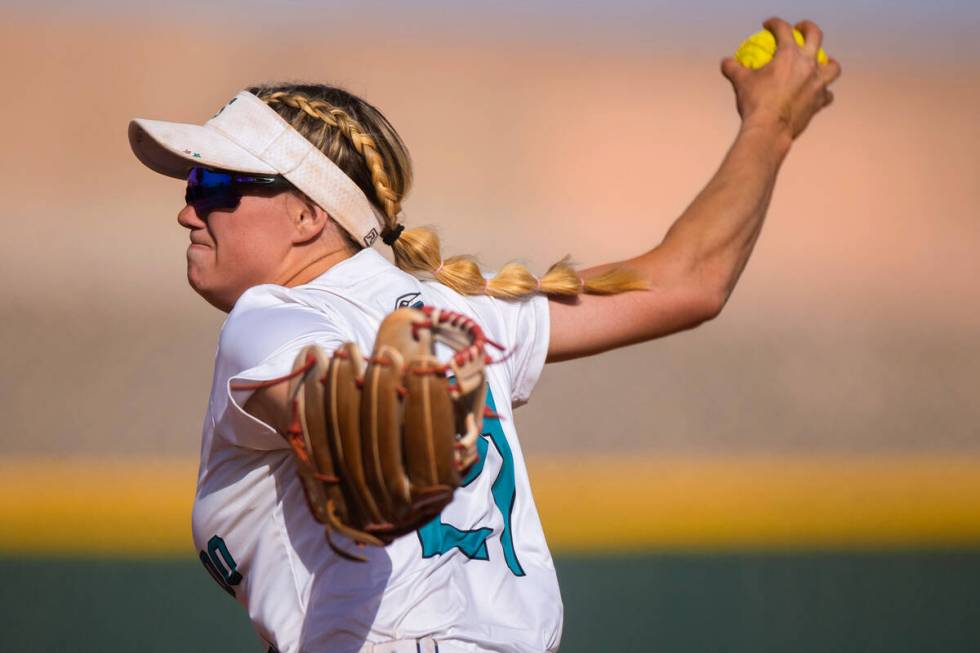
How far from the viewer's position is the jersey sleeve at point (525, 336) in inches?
66.2

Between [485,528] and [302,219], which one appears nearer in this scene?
[485,528]

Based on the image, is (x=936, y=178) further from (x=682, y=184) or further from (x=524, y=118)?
(x=524, y=118)

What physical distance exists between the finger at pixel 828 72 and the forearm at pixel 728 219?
16 centimetres

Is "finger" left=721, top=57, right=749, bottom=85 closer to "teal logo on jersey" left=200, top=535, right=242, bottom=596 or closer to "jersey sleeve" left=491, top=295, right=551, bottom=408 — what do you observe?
"jersey sleeve" left=491, top=295, right=551, bottom=408

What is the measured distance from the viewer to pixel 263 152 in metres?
1.54

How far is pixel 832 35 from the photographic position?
311 inches

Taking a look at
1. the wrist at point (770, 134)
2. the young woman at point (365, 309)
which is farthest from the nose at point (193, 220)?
the wrist at point (770, 134)

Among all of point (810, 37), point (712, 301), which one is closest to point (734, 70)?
point (810, 37)

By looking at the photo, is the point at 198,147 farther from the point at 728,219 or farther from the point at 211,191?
the point at 728,219

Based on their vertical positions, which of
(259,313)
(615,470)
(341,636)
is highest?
(259,313)

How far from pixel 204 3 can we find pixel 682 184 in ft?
10.4

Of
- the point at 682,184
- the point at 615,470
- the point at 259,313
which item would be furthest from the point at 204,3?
the point at 259,313

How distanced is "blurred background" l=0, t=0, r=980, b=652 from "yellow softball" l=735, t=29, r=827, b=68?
2.38 metres

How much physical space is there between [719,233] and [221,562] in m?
0.91
